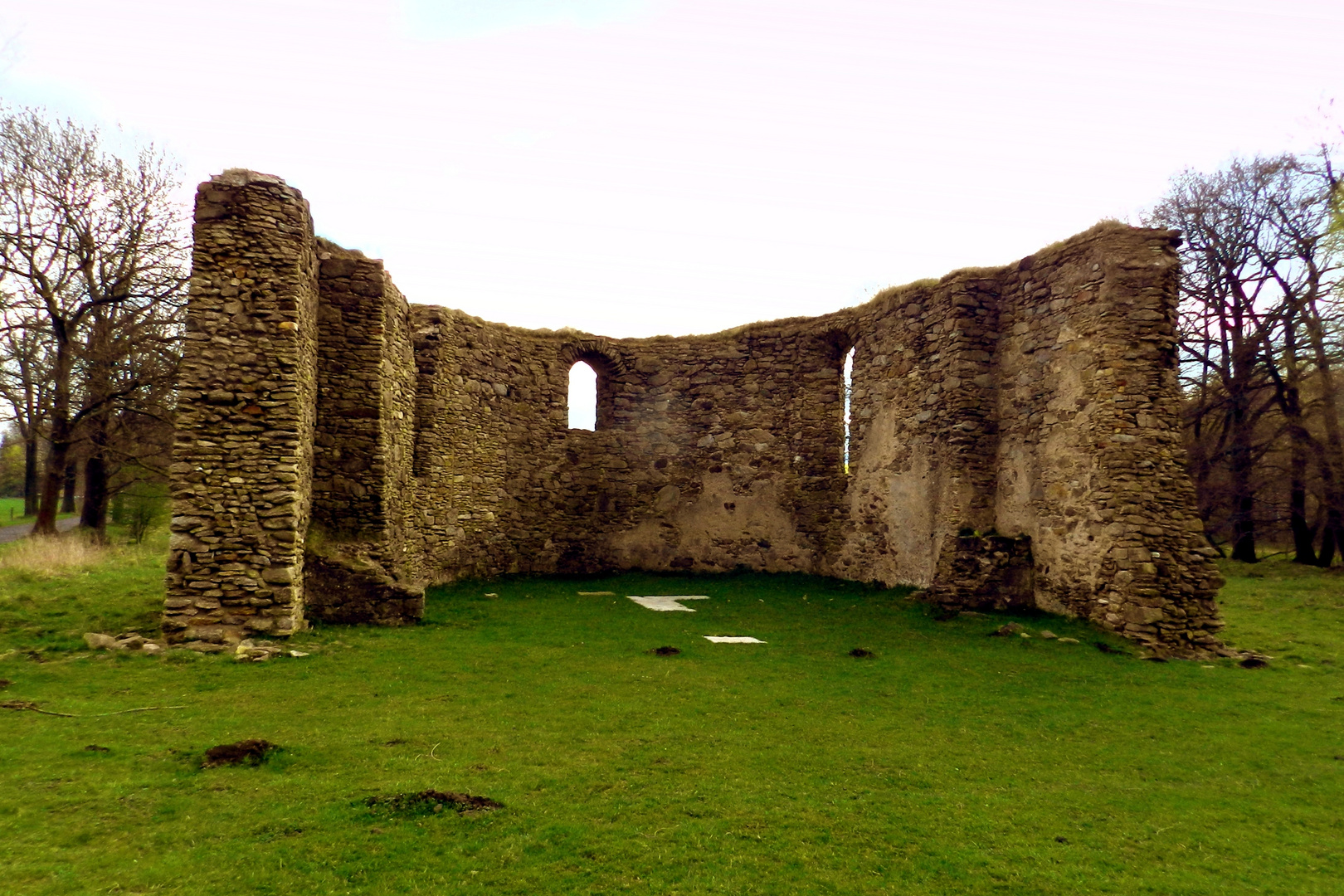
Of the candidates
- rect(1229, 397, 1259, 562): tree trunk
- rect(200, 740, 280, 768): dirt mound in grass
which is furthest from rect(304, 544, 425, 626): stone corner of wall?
rect(1229, 397, 1259, 562): tree trunk

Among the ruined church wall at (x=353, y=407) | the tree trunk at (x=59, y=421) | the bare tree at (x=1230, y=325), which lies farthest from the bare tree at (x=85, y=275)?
the bare tree at (x=1230, y=325)

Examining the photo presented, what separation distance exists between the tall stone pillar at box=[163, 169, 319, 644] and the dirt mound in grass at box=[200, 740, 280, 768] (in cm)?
382

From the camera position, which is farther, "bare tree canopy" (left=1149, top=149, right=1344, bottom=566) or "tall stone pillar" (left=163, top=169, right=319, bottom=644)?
"bare tree canopy" (left=1149, top=149, right=1344, bottom=566)

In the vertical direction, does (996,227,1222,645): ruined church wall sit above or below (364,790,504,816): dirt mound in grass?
above

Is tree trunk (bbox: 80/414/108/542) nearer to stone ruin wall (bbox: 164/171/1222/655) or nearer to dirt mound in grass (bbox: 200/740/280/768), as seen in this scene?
stone ruin wall (bbox: 164/171/1222/655)

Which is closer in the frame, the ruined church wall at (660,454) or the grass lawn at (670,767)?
the grass lawn at (670,767)

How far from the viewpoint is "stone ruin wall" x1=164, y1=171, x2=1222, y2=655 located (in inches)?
355

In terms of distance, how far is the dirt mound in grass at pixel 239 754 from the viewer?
4923 mm

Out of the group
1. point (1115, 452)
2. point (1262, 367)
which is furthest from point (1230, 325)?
point (1115, 452)

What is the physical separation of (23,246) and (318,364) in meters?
13.0

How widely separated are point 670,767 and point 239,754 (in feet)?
9.23

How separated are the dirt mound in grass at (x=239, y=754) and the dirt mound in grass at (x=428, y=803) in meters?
1.14

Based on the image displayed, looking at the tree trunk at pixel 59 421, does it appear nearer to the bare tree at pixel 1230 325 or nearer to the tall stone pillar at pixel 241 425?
the tall stone pillar at pixel 241 425

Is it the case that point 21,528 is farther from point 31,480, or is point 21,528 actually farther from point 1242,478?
point 1242,478
